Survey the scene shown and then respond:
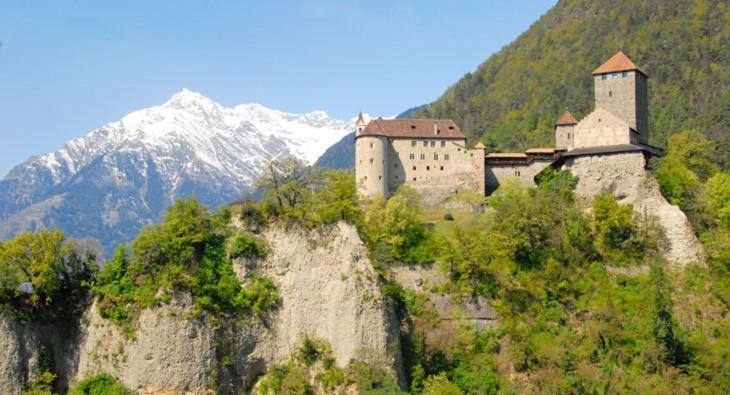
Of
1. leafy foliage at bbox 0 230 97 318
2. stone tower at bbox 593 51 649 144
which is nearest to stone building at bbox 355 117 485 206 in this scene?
stone tower at bbox 593 51 649 144

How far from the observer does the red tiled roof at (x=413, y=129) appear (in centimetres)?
8800

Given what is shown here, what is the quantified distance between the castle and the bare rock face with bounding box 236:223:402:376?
22806mm

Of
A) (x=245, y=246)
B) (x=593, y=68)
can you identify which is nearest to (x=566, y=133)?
(x=245, y=246)

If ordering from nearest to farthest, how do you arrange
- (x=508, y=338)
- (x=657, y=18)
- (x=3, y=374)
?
(x=3, y=374) < (x=508, y=338) < (x=657, y=18)

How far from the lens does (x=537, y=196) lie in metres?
73.6

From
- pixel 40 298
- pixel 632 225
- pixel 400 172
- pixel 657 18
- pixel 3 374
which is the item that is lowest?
pixel 3 374

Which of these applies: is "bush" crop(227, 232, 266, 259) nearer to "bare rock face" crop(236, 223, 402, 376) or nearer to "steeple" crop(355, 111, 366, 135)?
"bare rock face" crop(236, 223, 402, 376)

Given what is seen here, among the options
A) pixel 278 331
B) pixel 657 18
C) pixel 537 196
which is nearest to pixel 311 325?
pixel 278 331

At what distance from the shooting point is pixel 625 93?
81.1 meters

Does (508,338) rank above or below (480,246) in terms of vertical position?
below

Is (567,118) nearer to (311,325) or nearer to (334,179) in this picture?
(334,179)

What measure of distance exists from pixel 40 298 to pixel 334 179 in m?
21.3

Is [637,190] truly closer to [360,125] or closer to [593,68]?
[360,125]

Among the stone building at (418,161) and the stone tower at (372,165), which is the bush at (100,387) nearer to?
→ the stone tower at (372,165)
